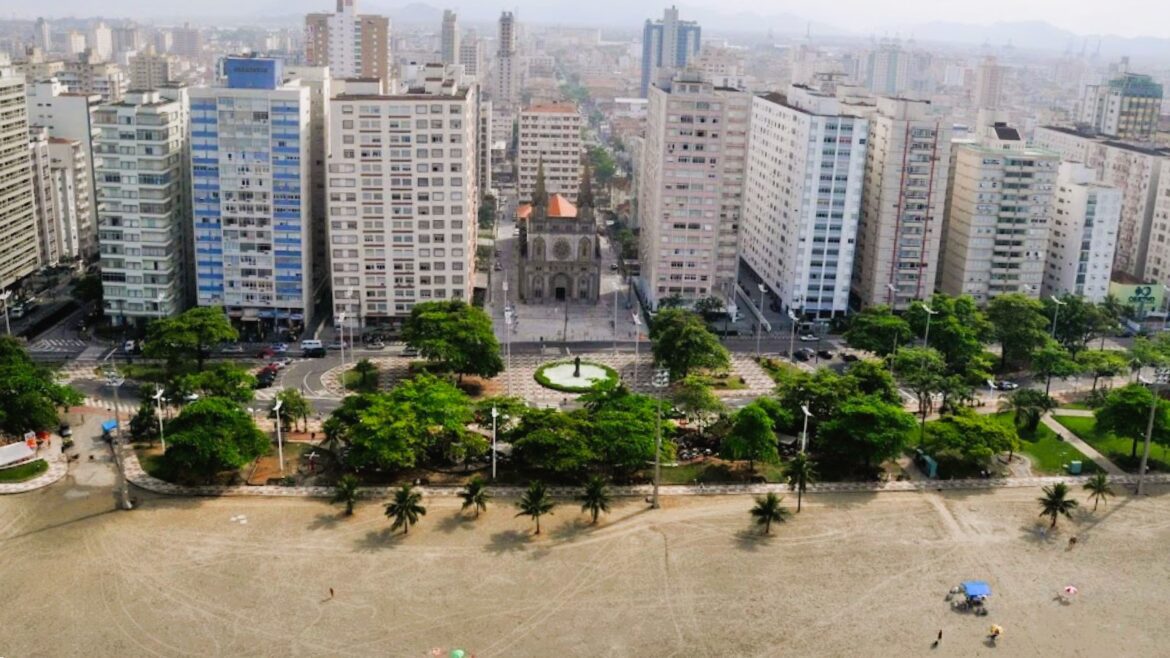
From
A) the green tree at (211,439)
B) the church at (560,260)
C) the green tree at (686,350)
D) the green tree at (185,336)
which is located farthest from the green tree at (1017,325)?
the green tree at (185,336)

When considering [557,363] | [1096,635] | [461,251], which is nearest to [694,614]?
[1096,635]

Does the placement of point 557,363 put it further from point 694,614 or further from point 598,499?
point 694,614

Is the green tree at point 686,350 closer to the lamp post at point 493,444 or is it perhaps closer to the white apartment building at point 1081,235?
the lamp post at point 493,444

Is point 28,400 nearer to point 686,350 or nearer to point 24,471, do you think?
point 24,471

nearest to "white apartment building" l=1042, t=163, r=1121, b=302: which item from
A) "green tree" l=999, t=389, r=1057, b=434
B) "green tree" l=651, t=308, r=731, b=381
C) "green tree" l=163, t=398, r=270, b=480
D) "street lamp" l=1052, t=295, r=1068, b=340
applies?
"street lamp" l=1052, t=295, r=1068, b=340

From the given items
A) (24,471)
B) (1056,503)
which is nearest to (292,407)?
(24,471)
